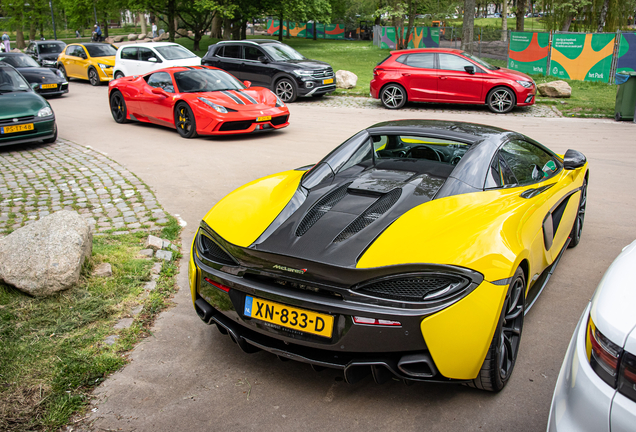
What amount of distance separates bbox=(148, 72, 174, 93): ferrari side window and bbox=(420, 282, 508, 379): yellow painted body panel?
950 cm

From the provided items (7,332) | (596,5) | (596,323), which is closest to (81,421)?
(7,332)

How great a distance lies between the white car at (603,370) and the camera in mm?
1710

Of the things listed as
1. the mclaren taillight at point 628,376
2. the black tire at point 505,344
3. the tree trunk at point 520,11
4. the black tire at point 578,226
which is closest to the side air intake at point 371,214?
the black tire at point 505,344

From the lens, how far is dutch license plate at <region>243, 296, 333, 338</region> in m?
2.64

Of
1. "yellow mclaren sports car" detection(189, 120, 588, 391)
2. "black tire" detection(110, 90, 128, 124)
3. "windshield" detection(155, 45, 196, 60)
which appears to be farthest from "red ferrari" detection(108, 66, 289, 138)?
"windshield" detection(155, 45, 196, 60)

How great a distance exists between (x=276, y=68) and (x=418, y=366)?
13.9 m

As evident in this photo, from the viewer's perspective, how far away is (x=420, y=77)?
1420 centimetres

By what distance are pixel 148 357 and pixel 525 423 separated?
221cm

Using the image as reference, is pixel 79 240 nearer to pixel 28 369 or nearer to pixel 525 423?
pixel 28 369

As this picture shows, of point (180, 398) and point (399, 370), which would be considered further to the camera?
point (180, 398)

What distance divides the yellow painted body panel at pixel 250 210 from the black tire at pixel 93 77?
18.4m

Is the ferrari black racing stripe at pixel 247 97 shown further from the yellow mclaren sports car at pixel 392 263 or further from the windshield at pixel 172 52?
the windshield at pixel 172 52

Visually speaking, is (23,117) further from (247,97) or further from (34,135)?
(247,97)

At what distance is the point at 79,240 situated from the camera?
165 inches
